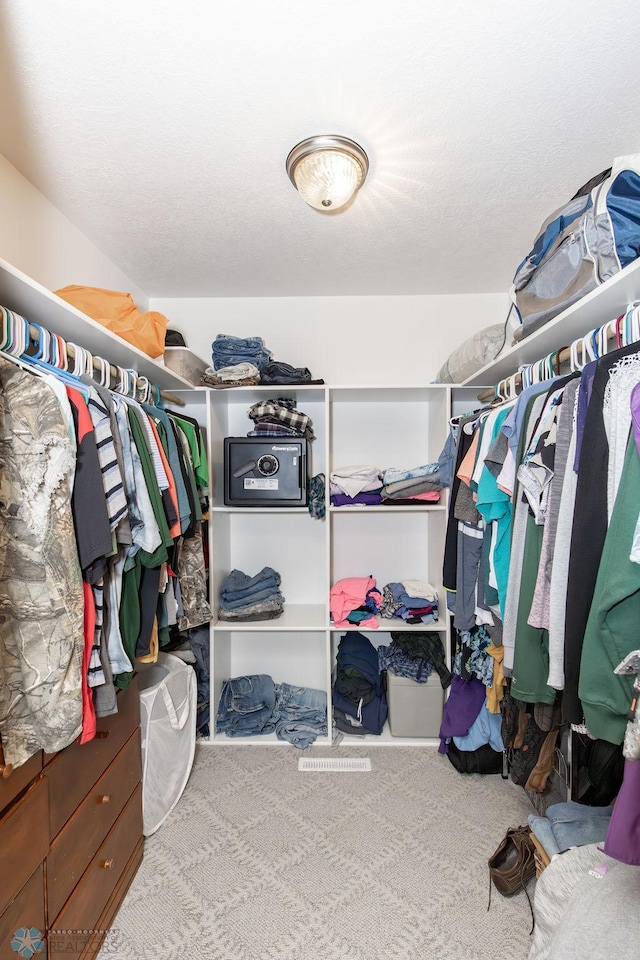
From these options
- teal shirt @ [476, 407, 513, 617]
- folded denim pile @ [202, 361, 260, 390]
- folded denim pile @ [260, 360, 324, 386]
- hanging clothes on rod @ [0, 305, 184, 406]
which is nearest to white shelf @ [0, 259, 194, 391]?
hanging clothes on rod @ [0, 305, 184, 406]

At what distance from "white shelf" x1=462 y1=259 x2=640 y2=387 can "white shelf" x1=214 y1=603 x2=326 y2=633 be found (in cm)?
149

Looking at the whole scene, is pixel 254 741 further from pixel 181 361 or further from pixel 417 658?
pixel 181 361

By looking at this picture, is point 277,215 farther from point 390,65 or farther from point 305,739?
point 305,739

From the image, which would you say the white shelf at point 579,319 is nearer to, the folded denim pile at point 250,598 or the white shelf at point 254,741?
the folded denim pile at point 250,598

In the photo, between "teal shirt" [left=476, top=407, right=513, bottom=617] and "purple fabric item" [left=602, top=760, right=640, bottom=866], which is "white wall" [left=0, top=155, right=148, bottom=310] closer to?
"teal shirt" [left=476, top=407, right=513, bottom=617]

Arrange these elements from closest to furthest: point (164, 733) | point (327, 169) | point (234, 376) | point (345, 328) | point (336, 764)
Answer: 1. point (327, 169)
2. point (164, 733)
3. point (336, 764)
4. point (234, 376)
5. point (345, 328)

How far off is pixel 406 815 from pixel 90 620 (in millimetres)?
1551

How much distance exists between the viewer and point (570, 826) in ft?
4.47

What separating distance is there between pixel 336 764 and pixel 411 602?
85cm

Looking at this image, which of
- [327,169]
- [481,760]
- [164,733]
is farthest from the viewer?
[481,760]

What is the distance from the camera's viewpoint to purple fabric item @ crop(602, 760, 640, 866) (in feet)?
2.64

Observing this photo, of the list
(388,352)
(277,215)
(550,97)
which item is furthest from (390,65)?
(388,352)

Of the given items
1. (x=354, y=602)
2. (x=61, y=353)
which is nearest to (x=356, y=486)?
(x=354, y=602)

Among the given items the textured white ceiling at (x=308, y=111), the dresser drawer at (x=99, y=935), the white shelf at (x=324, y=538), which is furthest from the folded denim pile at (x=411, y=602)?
the textured white ceiling at (x=308, y=111)
